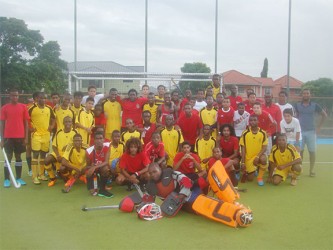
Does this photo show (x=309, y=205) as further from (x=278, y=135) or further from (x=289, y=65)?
(x=289, y=65)

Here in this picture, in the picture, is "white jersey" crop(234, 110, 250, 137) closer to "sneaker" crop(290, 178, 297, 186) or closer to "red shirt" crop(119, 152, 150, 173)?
"sneaker" crop(290, 178, 297, 186)

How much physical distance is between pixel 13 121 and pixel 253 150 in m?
4.47

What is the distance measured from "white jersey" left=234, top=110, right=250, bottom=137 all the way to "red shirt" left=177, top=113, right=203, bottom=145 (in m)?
0.75

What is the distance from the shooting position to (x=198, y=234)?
14.1 ft

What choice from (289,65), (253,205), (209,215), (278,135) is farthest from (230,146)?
(289,65)

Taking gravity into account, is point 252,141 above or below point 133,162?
above

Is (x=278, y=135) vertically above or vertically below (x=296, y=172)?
above

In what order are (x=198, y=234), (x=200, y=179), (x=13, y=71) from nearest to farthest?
(x=198, y=234), (x=200, y=179), (x=13, y=71)

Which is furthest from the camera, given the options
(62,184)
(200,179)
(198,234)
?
(62,184)

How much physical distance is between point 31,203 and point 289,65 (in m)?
13.4

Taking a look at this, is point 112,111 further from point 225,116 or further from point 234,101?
point 234,101

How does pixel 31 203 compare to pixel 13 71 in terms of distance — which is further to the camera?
pixel 13 71

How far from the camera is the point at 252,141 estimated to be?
24.1 feet

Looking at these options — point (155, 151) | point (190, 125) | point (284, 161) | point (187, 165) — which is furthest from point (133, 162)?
→ point (284, 161)
